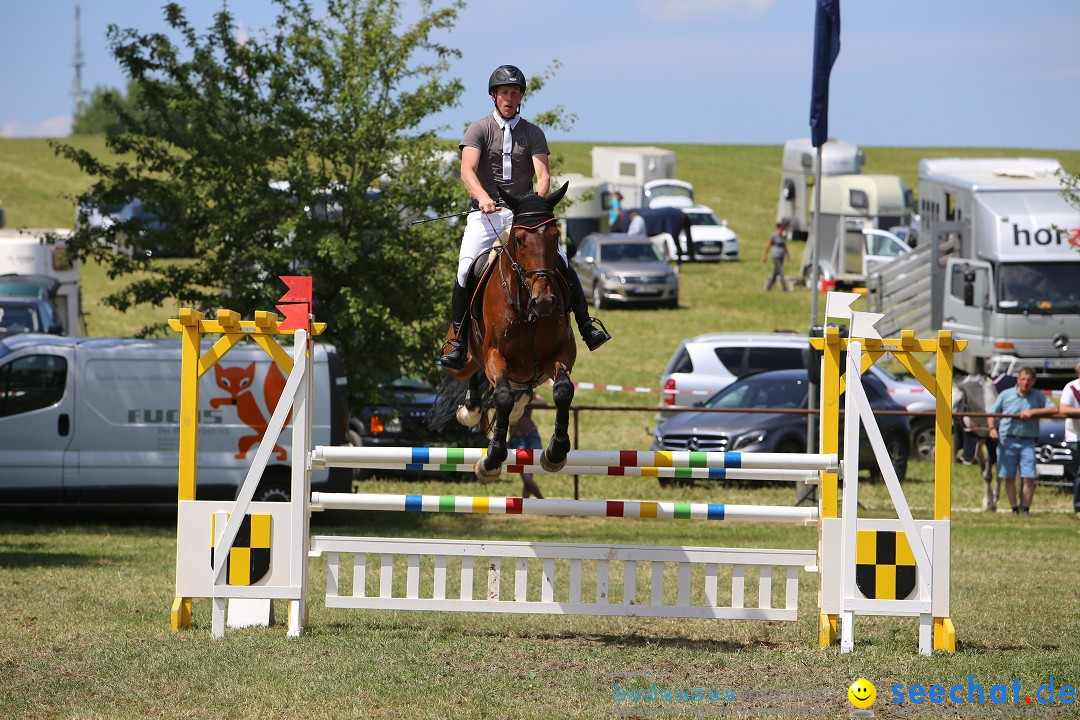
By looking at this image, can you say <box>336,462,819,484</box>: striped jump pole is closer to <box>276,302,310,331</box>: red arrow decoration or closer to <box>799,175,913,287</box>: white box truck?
<box>276,302,310,331</box>: red arrow decoration

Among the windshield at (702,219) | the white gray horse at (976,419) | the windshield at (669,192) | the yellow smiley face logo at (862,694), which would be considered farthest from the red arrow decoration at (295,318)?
the windshield at (669,192)

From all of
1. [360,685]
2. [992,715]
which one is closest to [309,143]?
[360,685]

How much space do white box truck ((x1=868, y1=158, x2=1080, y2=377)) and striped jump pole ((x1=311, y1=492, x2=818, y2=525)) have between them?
1426 centimetres

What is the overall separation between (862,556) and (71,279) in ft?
69.1

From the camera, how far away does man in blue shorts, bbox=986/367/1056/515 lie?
1541 centimetres

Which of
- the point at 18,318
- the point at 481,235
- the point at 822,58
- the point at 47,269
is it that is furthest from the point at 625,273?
the point at 481,235

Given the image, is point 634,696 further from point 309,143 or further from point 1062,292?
point 1062,292

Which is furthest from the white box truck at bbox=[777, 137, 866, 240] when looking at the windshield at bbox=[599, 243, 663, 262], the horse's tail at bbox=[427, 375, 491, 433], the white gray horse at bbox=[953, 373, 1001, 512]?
the horse's tail at bbox=[427, 375, 491, 433]

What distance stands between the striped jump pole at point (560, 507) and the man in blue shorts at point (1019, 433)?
350 inches

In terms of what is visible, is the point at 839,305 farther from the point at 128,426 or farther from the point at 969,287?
the point at 969,287

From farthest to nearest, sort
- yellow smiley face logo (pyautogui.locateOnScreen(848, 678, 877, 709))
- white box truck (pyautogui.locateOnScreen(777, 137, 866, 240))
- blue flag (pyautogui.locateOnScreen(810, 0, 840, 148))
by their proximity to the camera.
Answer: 1. white box truck (pyautogui.locateOnScreen(777, 137, 866, 240))
2. blue flag (pyautogui.locateOnScreen(810, 0, 840, 148))
3. yellow smiley face logo (pyautogui.locateOnScreen(848, 678, 877, 709))

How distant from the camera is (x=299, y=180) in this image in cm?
1489

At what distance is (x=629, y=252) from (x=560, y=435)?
26.3 m

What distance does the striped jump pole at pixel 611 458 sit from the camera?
7.28 metres
